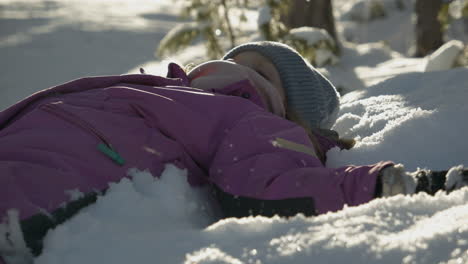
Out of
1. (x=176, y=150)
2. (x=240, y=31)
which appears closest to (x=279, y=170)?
(x=176, y=150)

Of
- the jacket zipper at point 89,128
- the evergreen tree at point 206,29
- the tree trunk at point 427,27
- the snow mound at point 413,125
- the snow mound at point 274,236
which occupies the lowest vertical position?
the tree trunk at point 427,27

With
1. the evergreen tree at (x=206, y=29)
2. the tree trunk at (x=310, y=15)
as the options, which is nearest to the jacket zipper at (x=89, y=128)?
the evergreen tree at (x=206, y=29)

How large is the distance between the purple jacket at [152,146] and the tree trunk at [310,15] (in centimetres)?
563

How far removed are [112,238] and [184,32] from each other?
4.89 meters

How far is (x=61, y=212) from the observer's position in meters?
1.47

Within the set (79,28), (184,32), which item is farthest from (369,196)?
(79,28)

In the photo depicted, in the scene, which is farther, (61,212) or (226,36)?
(226,36)

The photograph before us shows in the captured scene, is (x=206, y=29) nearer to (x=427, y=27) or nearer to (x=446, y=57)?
(x=446, y=57)

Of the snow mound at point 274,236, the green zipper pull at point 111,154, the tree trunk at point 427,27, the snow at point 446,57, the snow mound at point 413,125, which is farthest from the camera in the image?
the tree trunk at point 427,27

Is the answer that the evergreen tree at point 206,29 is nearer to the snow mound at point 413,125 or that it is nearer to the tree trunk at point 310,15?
the tree trunk at point 310,15

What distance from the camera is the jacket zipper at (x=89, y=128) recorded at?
166cm

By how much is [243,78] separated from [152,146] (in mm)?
499

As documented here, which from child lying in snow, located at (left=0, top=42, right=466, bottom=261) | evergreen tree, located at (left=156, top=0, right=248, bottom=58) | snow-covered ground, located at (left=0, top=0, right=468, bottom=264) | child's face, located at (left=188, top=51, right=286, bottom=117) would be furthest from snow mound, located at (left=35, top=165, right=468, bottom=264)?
evergreen tree, located at (left=156, top=0, right=248, bottom=58)

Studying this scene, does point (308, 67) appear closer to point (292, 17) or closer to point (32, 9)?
point (292, 17)
